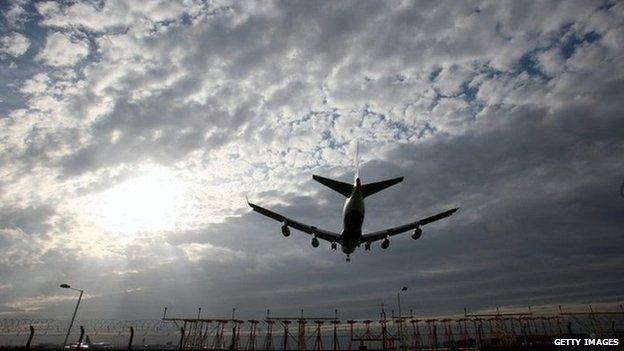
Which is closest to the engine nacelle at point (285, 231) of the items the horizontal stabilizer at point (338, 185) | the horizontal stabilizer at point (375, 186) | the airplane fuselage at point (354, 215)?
the airplane fuselage at point (354, 215)

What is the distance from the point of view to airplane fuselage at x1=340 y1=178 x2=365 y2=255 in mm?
34656

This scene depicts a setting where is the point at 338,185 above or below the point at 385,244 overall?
above

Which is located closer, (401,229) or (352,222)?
(352,222)

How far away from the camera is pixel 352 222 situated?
117 feet

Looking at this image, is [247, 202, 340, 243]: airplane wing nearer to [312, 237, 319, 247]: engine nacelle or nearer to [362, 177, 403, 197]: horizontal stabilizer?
[312, 237, 319, 247]: engine nacelle

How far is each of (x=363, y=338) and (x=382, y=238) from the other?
46.9m

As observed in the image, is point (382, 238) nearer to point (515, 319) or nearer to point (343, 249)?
point (343, 249)

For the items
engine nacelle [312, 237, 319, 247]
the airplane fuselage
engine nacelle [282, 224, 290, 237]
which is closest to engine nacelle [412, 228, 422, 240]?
the airplane fuselage

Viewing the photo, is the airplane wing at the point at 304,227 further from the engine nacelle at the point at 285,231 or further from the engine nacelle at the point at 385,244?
the engine nacelle at the point at 385,244

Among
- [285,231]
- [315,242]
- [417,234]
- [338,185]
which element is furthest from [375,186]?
[285,231]

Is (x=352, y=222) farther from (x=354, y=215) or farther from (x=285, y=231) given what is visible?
(x=285, y=231)

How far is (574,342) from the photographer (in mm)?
62312

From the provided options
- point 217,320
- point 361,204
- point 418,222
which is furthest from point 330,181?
point 217,320

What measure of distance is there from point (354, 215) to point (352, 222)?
0.94 m
